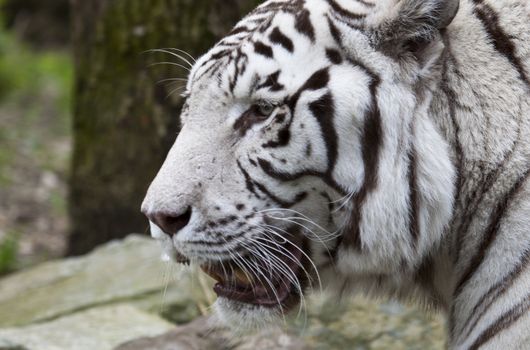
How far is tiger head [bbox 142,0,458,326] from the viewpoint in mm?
2059

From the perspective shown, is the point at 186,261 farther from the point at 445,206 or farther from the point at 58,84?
the point at 58,84

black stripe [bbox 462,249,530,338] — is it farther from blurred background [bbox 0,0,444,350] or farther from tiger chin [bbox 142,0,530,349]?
blurred background [bbox 0,0,444,350]

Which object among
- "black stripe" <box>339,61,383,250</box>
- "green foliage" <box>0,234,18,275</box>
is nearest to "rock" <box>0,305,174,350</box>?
"black stripe" <box>339,61,383,250</box>

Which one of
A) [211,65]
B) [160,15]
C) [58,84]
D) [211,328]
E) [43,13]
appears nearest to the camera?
[211,65]

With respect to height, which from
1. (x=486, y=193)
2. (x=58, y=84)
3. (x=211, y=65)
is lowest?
(x=58, y=84)

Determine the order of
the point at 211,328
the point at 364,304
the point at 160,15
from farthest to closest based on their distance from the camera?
the point at 160,15
the point at 364,304
the point at 211,328

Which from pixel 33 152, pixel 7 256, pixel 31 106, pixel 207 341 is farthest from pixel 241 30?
pixel 31 106

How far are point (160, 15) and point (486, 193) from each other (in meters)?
2.70

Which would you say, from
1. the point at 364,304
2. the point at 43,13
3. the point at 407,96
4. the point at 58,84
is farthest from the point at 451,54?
the point at 43,13

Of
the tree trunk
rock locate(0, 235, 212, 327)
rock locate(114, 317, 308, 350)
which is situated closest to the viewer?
rock locate(114, 317, 308, 350)

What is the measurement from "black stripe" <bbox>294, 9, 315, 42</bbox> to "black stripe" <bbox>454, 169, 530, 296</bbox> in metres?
0.54

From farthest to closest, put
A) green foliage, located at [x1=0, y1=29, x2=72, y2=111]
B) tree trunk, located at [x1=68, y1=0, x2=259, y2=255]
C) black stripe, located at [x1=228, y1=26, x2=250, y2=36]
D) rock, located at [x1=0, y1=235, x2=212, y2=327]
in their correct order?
Answer: green foliage, located at [x1=0, y1=29, x2=72, y2=111] < tree trunk, located at [x1=68, y1=0, x2=259, y2=255] < rock, located at [x1=0, y1=235, x2=212, y2=327] < black stripe, located at [x1=228, y1=26, x2=250, y2=36]

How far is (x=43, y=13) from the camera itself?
12.7 meters

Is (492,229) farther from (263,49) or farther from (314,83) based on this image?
(263,49)
